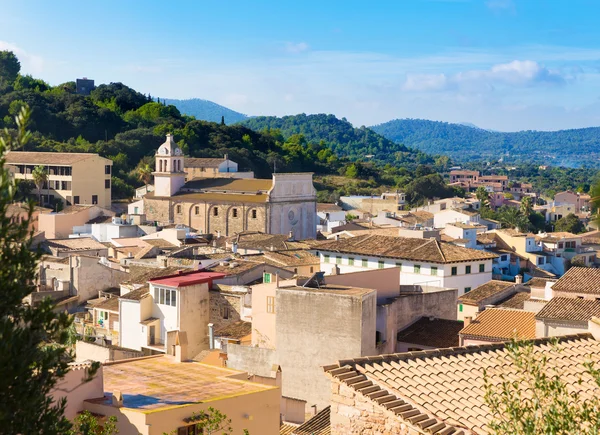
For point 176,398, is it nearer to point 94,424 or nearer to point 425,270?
point 94,424

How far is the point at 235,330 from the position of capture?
82.1 feet

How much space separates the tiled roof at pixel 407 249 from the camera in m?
37.8

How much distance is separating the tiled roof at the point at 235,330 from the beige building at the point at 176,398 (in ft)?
25.1

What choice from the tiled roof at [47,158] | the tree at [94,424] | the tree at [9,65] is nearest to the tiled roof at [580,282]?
the tree at [94,424]

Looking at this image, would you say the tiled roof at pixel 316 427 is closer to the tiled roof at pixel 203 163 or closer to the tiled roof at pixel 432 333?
the tiled roof at pixel 432 333

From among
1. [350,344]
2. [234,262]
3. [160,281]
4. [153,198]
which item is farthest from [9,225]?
[153,198]

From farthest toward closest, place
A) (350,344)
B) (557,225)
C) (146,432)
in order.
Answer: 1. (557,225)
2. (350,344)
3. (146,432)

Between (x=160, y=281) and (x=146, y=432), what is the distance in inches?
568

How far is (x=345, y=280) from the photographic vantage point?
22.8m

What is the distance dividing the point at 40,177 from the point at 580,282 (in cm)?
5322

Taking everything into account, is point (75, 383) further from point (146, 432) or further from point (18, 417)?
point (18, 417)

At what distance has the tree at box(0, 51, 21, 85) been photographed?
132 meters

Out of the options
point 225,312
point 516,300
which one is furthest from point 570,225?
point 225,312

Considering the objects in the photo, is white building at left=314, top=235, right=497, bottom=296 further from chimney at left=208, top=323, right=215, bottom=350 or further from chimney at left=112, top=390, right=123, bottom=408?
chimney at left=112, top=390, right=123, bottom=408
